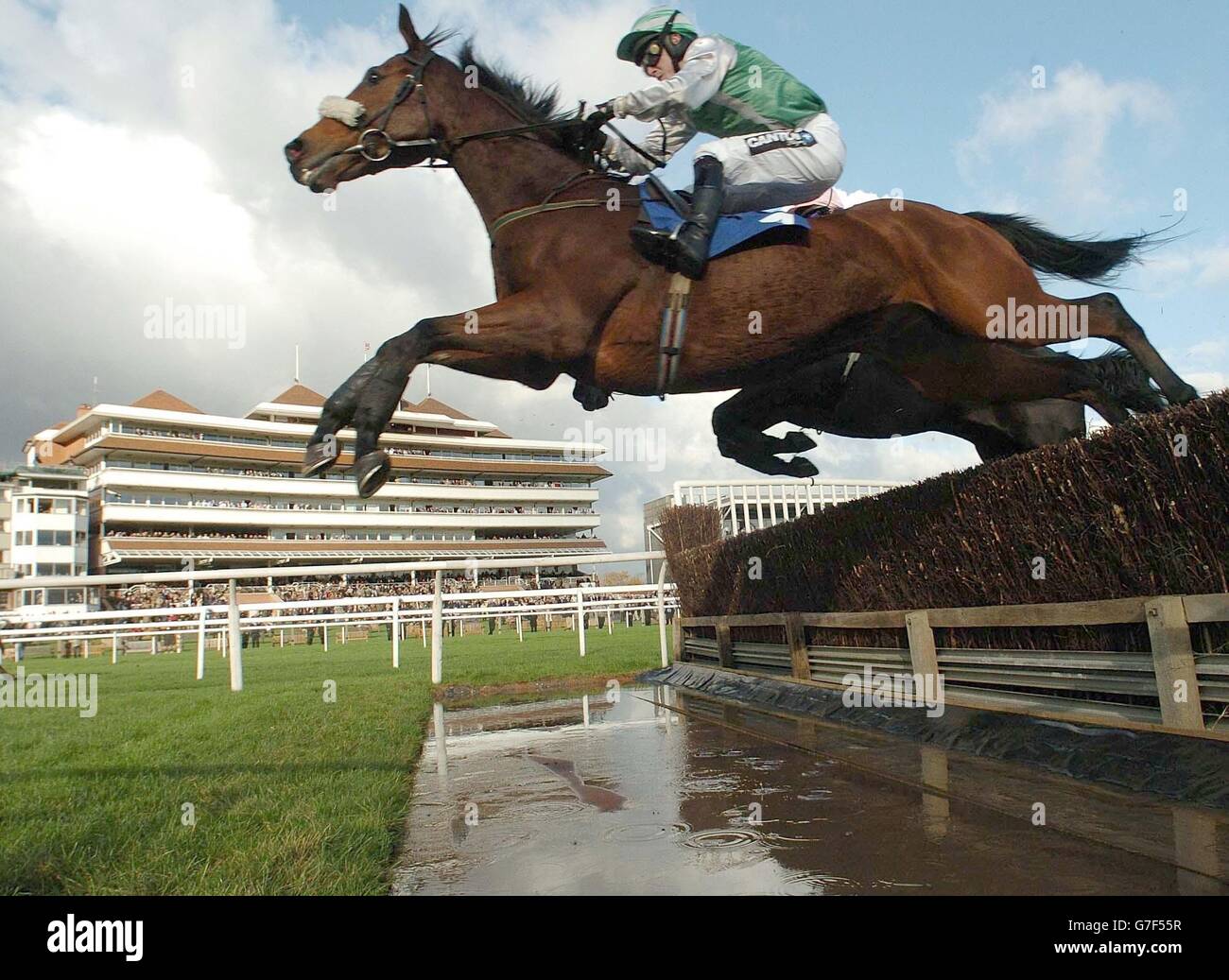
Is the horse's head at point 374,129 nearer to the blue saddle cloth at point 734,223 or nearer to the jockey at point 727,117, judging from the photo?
the jockey at point 727,117

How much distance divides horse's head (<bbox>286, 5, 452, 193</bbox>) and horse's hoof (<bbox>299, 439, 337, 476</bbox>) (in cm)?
126

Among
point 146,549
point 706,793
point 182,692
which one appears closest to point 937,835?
point 706,793

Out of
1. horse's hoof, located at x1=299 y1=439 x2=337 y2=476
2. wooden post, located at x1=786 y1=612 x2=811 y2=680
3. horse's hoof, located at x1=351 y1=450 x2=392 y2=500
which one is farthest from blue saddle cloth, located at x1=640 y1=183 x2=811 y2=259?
wooden post, located at x1=786 y1=612 x2=811 y2=680

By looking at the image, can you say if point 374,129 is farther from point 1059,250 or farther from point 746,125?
point 1059,250

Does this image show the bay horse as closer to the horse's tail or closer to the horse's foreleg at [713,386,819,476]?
the horse's tail

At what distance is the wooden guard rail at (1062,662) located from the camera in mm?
3094

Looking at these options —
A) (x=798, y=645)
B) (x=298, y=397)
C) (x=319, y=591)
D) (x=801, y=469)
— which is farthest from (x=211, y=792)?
(x=298, y=397)

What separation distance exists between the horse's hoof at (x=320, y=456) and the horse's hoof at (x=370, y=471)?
104 millimetres

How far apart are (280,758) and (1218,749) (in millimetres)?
4151

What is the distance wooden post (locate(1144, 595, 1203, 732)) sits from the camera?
121 inches

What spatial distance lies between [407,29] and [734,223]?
188cm

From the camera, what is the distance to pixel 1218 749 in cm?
288

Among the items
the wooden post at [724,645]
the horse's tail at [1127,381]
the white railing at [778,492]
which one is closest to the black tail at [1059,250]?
the horse's tail at [1127,381]
